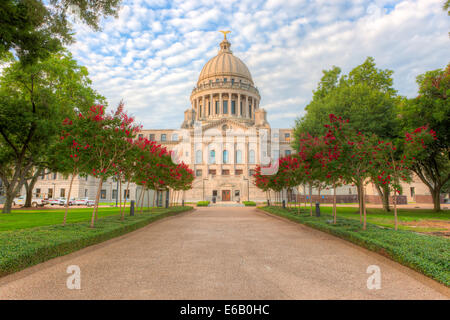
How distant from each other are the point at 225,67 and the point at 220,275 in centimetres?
8869

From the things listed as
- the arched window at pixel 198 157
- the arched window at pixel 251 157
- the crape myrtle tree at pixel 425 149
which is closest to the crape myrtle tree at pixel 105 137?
the crape myrtle tree at pixel 425 149

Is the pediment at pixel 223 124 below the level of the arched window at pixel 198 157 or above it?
above

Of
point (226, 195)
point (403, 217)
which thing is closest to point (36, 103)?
point (403, 217)

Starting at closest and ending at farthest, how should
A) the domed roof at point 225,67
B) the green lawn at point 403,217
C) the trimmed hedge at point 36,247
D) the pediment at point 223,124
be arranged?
the trimmed hedge at point 36,247, the green lawn at point 403,217, the pediment at point 223,124, the domed roof at point 225,67

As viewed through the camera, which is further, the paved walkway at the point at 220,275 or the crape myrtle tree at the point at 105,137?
the crape myrtle tree at the point at 105,137

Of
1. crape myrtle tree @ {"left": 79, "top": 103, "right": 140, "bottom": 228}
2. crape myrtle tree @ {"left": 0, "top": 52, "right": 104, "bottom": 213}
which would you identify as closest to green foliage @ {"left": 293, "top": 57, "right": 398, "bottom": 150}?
crape myrtle tree @ {"left": 79, "top": 103, "right": 140, "bottom": 228}

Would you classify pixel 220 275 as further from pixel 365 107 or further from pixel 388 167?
pixel 365 107

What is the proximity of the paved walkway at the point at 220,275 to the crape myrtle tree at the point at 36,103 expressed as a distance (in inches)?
724

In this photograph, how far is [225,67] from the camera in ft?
289

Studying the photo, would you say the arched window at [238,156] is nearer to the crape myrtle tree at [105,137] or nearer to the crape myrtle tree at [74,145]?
the crape myrtle tree at [105,137]

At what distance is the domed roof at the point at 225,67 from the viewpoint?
87812mm
